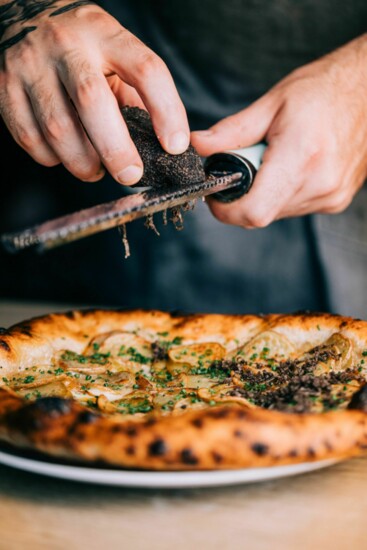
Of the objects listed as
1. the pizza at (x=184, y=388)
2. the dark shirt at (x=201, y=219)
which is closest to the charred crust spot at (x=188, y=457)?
the pizza at (x=184, y=388)

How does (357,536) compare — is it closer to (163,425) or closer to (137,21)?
(163,425)

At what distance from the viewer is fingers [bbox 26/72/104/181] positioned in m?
2.00

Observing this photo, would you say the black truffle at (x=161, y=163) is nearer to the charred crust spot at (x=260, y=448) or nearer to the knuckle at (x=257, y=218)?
the knuckle at (x=257, y=218)

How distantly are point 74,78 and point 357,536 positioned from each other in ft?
3.90

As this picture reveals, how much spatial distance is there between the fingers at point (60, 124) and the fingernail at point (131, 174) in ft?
0.57

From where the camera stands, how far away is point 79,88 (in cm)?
187

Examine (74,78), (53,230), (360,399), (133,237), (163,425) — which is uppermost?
(74,78)

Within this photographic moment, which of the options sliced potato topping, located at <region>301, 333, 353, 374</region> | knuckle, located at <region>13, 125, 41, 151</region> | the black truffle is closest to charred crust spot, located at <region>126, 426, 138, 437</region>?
sliced potato topping, located at <region>301, 333, 353, 374</region>

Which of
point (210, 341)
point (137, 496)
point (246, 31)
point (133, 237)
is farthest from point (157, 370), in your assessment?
point (246, 31)

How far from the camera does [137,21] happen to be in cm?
317

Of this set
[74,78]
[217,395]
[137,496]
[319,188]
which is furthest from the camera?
[319,188]

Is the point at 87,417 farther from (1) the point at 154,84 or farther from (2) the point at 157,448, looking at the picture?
(1) the point at 154,84

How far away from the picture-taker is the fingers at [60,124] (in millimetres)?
2000

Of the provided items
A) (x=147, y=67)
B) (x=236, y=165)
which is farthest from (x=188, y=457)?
(x=236, y=165)
